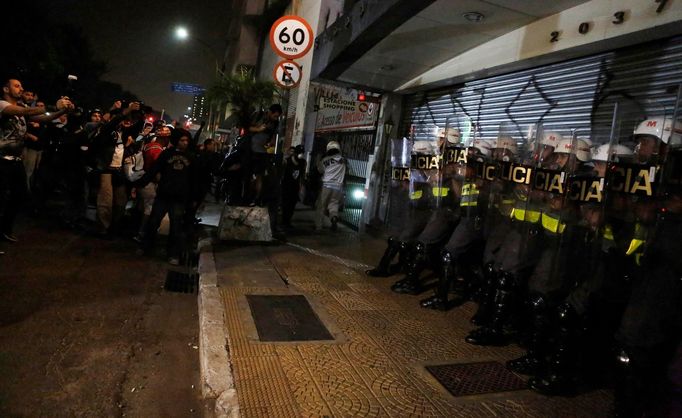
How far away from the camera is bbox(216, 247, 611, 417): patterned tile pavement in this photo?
3.11 metres

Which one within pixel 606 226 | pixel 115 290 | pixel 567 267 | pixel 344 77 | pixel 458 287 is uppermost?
pixel 344 77

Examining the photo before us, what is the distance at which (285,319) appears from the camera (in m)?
4.55

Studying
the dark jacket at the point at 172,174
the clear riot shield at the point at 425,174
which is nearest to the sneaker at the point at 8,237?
the dark jacket at the point at 172,174

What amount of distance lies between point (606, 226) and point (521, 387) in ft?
5.01

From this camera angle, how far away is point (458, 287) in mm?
6176

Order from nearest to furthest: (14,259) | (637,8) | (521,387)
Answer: (521,387), (637,8), (14,259)

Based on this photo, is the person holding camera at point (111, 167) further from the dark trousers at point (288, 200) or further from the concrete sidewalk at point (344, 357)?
the dark trousers at point (288, 200)

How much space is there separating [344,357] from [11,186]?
562 cm

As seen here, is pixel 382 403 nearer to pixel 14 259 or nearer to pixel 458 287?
pixel 458 287

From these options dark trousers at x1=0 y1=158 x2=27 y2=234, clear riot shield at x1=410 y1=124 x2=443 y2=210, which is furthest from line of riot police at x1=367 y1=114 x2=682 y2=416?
dark trousers at x1=0 y1=158 x2=27 y2=234

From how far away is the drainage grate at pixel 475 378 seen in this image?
3.49 m

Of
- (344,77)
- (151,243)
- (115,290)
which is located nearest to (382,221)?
(344,77)

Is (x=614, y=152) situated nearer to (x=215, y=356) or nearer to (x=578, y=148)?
(x=578, y=148)

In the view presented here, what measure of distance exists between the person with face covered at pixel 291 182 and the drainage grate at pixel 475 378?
717 centimetres
